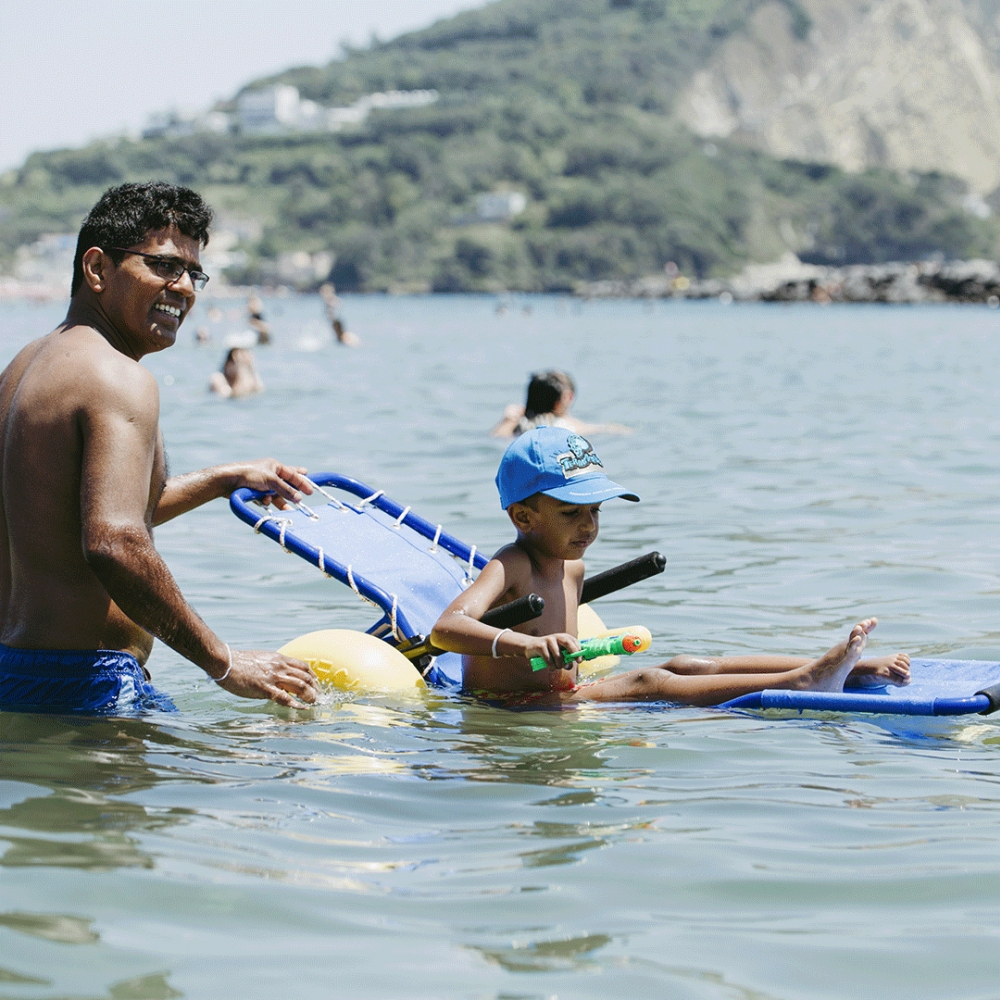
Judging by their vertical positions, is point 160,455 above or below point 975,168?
below

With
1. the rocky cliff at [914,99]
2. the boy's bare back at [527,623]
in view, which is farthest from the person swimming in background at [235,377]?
the rocky cliff at [914,99]

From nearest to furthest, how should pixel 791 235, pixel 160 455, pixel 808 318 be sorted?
pixel 160 455, pixel 808 318, pixel 791 235

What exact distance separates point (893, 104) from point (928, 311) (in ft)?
424

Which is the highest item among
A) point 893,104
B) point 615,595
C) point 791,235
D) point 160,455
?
point 893,104

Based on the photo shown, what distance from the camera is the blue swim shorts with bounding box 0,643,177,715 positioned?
174 inches

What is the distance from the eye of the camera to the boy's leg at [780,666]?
5.47 m

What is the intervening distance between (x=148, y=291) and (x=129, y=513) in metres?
0.74

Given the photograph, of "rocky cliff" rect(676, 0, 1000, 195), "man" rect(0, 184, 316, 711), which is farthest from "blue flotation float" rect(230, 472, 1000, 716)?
"rocky cliff" rect(676, 0, 1000, 195)

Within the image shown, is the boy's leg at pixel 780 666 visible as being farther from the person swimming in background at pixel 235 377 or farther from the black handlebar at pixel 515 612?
the person swimming in background at pixel 235 377

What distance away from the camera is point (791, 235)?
6467 inches

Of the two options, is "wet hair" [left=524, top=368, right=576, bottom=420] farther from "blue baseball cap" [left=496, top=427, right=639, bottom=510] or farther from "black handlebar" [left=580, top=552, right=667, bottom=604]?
"blue baseball cap" [left=496, top=427, right=639, bottom=510]

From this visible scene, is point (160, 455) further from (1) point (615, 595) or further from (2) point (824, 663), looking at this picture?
(1) point (615, 595)

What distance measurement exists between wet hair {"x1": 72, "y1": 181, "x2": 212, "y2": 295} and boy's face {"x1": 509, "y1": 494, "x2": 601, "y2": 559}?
1.67 m

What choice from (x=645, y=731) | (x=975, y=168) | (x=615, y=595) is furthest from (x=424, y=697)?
(x=975, y=168)
